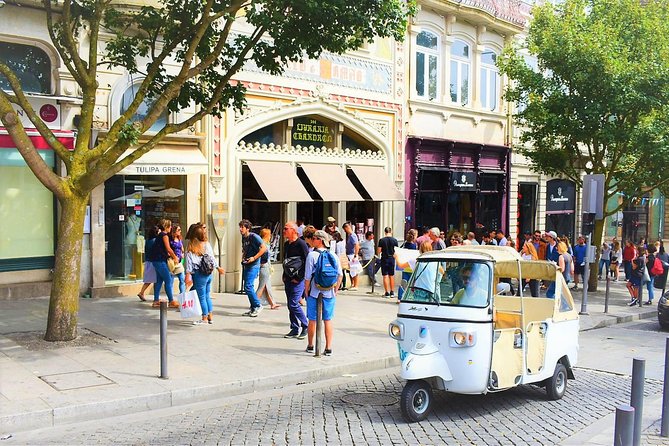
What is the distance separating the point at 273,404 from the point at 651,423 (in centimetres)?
428

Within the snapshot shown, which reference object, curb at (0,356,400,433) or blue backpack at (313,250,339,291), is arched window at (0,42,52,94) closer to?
blue backpack at (313,250,339,291)

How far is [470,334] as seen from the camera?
723 centimetres

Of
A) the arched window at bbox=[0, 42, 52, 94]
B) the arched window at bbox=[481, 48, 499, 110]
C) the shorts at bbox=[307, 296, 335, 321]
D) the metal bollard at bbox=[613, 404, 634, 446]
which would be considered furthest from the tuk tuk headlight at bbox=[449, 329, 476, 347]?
the arched window at bbox=[481, 48, 499, 110]

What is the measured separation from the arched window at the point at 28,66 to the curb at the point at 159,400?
841 cm

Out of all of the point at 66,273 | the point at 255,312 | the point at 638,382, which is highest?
the point at 66,273

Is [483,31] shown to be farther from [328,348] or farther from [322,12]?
[328,348]

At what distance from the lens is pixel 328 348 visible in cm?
1012

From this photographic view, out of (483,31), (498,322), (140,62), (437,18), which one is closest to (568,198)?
(483,31)

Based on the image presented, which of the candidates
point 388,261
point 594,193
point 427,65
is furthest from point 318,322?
point 427,65

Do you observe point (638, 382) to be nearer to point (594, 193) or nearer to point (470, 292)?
point (470, 292)

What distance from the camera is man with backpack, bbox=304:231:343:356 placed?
381 inches

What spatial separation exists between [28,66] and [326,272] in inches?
321

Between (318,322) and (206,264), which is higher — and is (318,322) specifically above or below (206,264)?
below

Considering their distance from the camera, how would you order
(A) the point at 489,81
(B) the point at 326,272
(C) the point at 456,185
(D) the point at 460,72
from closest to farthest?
(B) the point at 326,272, (C) the point at 456,185, (D) the point at 460,72, (A) the point at 489,81
